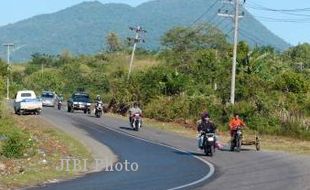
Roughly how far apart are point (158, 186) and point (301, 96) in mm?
33238

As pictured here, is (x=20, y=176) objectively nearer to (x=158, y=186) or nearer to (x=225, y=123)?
(x=158, y=186)

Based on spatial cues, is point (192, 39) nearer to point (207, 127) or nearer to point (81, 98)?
point (81, 98)

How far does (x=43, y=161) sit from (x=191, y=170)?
18.4 feet

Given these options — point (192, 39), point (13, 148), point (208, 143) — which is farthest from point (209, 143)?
point (192, 39)

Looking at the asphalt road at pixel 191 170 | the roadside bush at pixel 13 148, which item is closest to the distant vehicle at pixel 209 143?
the asphalt road at pixel 191 170

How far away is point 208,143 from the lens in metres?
29.5

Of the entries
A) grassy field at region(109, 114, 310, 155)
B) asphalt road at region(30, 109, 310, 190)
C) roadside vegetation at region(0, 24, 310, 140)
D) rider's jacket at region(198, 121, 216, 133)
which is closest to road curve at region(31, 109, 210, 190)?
asphalt road at region(30, 109, 310, 190)

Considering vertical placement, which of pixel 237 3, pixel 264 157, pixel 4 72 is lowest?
pixel 264 157

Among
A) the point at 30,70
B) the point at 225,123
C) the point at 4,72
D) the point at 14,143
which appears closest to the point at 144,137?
the point at 225,123

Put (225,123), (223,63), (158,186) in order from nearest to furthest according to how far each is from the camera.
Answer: (158,186) < (225,123) < (223,63)

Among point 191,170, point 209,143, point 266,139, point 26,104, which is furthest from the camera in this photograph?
point 26,104

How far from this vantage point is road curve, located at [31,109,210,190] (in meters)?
18.7

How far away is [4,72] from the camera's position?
197 feet

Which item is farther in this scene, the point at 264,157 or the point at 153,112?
the point at 153,112
